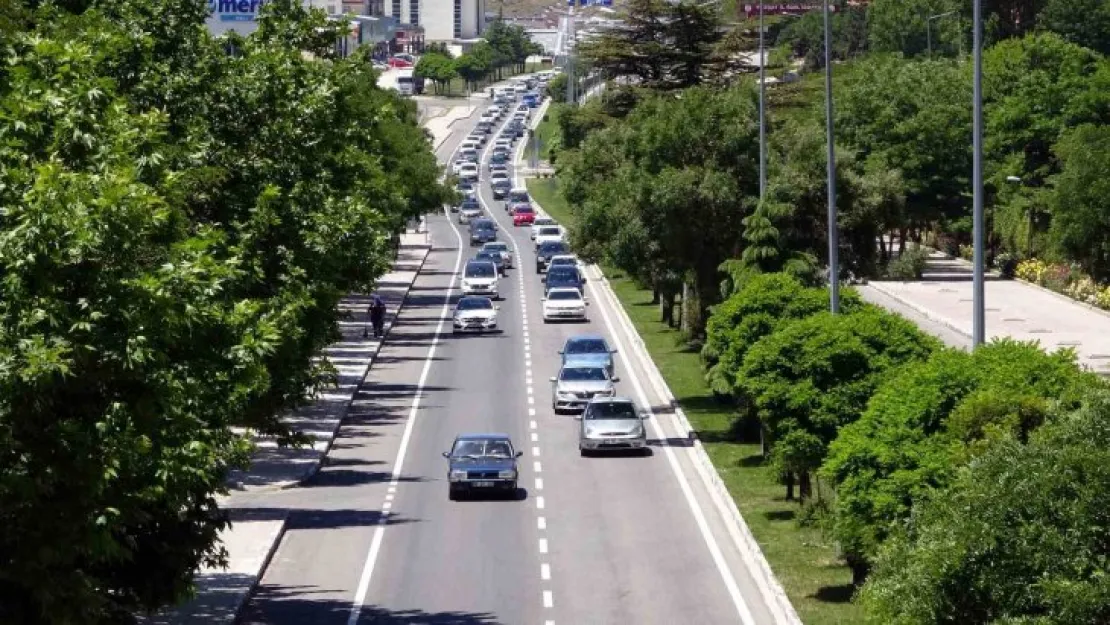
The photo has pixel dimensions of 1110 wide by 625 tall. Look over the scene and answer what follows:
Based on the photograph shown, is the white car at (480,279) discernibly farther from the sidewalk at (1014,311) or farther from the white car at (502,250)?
the sidewalk at (1014,311)

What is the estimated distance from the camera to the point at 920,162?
92750 mm

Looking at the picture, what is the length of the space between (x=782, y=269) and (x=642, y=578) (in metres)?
16.6

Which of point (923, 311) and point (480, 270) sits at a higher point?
point (480, 270)

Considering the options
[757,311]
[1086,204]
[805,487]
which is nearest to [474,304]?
[1086,204]

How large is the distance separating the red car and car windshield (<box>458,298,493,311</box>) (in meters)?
52.8

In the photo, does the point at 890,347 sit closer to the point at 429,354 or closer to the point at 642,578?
the point at 642,578

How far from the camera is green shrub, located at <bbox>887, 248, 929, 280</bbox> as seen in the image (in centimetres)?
8819

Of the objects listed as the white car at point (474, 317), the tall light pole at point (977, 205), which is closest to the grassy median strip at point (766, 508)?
the tall light pole at point (977, 205)

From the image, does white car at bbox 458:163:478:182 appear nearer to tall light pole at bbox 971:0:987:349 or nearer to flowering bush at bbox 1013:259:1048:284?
flowering bush at bbox 1013:259:1048:284

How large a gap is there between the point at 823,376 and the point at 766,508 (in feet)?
17.1

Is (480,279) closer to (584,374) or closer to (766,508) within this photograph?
(584,374)

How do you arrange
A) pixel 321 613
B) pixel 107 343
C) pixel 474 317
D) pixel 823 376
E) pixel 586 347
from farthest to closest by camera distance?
pixel 474 317
pixel 586 347
pixel 823 376
pixel 321 613
pixel 107 343

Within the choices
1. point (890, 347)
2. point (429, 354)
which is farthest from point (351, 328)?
point (890, 347)

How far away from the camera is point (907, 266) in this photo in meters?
88.1
